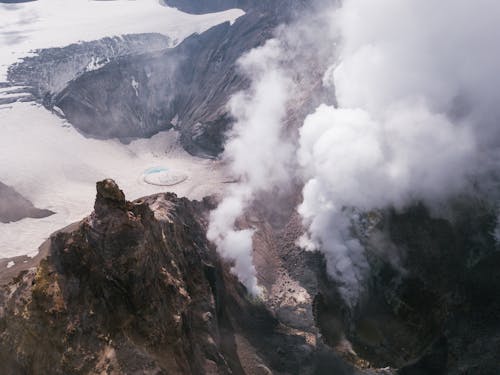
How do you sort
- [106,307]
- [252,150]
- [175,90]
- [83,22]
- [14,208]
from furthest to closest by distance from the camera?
[83,22]
[175,90]
[252,150]
[14,208]
[106,307]

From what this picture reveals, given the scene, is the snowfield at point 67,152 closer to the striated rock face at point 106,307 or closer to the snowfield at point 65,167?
the snowfield at point 65,167

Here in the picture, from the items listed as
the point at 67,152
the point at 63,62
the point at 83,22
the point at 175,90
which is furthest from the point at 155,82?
the point at 83,22

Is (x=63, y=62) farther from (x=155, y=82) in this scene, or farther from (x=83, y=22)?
(x=83, y=22)

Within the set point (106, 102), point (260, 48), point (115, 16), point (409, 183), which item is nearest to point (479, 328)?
point (409, 183)

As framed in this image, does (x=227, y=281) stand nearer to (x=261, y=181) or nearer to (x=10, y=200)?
(x=261, y=181)

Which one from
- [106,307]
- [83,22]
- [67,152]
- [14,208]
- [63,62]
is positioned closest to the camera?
[106,307]

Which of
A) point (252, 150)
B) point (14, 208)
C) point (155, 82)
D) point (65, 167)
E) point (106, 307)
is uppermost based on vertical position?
point (106, 307)

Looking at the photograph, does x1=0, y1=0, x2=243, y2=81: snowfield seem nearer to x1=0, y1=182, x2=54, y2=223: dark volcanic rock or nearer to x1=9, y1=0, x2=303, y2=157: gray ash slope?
x1=9, y1=0, x2=303, y2=157: gray ash slope

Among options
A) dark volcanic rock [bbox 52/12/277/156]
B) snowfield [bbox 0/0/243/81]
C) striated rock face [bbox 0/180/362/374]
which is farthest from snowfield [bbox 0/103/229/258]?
snowfield [bbox 0/0/243/81]
